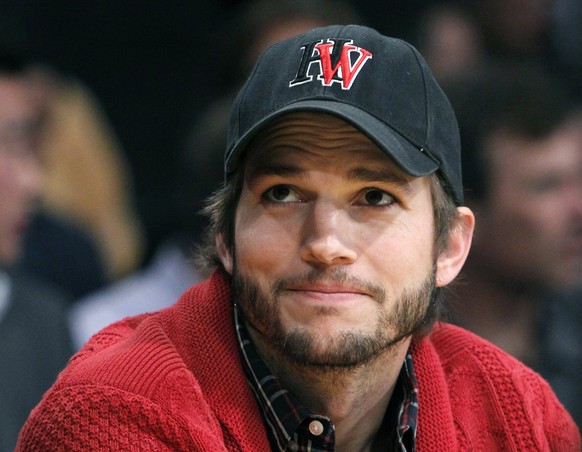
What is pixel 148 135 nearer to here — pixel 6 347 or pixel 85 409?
pixel 6 347

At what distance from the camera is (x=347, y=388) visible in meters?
2.84

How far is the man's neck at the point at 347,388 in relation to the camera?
9.20ft

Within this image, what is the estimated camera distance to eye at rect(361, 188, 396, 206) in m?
2.69

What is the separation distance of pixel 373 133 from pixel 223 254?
57cm

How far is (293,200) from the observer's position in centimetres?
269

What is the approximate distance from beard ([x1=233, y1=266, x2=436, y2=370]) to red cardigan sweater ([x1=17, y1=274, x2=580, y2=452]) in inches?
4.7

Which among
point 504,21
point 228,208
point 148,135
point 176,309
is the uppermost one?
point 228,208

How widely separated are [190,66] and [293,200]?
15.0 feet

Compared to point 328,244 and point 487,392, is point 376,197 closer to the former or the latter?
point 328,244

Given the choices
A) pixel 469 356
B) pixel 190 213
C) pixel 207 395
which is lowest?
pixel 190 213

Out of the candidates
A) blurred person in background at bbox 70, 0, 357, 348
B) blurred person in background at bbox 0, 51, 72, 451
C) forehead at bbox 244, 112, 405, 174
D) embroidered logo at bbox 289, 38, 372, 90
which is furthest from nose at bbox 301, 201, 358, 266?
blurred person in background at bbox 70, 0, 357, 348

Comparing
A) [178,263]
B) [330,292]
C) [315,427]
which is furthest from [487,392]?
[178,263]

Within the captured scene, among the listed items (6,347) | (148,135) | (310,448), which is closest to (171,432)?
(310,448)

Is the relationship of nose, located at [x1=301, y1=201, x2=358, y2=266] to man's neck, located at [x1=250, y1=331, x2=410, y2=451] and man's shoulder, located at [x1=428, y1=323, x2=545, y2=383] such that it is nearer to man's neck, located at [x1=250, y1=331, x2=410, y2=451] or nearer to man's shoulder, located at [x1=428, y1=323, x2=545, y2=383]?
man's neck, located at [x1=250, y1=331, x2=410, y2=451]
